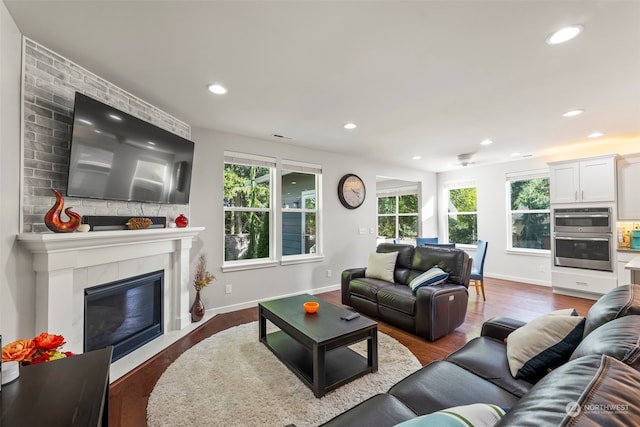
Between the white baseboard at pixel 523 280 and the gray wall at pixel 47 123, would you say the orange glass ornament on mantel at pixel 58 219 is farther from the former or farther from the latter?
the white baseboard at pixel 523 280

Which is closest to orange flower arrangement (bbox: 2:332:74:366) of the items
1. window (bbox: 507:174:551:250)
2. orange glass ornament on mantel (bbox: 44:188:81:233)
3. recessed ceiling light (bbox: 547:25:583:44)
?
orange glass ornament on mantel (bbox: 44:188:81:233)

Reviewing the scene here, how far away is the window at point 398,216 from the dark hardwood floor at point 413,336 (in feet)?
7.10

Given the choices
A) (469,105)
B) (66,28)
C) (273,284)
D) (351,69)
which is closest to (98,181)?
(66,28)

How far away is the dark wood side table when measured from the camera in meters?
0.91

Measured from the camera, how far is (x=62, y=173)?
211cm

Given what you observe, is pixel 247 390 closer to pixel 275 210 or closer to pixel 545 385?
pixel 545 385

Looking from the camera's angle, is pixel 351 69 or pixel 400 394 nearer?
pixel 400 394

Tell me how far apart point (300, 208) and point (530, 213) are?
15.3ft

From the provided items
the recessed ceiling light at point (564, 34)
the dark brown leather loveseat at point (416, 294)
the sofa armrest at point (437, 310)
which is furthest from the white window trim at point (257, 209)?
the recessed ceiling light at point (564, 34)

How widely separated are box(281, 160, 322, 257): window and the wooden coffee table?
1944 mm

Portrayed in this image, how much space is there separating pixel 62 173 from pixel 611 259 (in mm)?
6894

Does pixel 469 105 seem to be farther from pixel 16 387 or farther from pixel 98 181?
pixel 16 387

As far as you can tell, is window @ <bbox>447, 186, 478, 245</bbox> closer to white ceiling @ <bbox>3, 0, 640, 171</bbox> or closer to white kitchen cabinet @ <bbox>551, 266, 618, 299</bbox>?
white kitchen cabinet @ <bbox>551, 266, 618, 299</bbox>

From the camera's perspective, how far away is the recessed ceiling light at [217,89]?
250 cm
